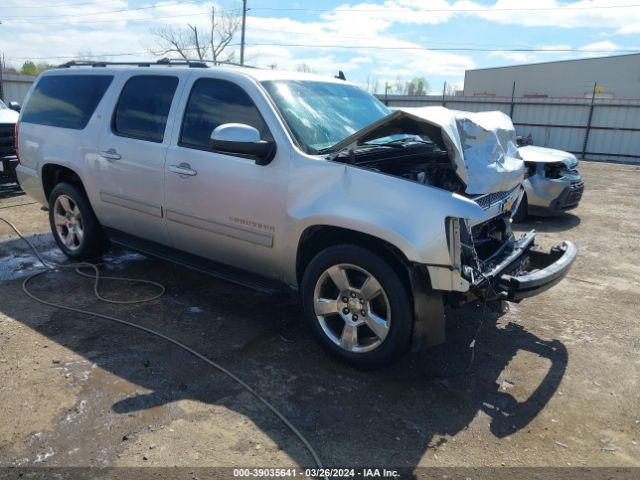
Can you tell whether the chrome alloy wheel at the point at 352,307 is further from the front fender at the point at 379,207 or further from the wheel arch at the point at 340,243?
the front fender at the point at 379,207

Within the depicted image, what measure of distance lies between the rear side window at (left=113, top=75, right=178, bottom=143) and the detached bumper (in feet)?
9.70

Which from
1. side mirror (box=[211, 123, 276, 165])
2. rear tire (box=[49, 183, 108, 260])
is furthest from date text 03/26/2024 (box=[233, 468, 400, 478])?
rear tire (box=[49, 183, 108, 260])

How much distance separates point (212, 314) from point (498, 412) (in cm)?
242

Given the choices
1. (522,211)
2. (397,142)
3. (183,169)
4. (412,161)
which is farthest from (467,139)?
(522,211)

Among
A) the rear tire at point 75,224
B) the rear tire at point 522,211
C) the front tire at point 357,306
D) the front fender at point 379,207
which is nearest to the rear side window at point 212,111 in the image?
the front fender at point 379,207

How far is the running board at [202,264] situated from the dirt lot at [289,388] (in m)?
0.39

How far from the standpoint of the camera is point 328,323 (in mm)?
3672

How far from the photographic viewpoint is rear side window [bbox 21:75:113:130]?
5094mm

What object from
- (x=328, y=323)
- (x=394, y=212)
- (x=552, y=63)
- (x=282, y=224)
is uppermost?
(x=552, y=63)

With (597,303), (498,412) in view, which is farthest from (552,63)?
(498,412)

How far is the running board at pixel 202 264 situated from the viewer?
12.9 feet

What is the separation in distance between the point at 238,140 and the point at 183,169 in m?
0.89

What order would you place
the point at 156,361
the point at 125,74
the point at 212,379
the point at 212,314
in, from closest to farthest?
the point at 212,379
the point at 156,361
the point at 212,314
the point at 125,74

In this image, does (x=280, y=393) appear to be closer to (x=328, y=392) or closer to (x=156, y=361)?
(x=328, y=392)
